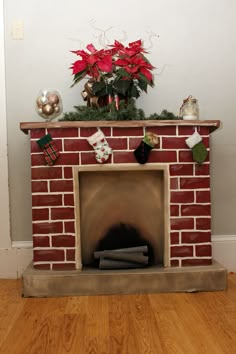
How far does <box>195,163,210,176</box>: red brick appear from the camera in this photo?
2.10 metres

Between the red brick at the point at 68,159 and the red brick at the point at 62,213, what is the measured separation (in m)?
0.24

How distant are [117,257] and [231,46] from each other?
149 centimetres

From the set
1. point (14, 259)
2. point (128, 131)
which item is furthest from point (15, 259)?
point (128, 131)

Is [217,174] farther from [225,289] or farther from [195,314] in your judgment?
[195,314]

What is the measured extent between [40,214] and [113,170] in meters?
0.45

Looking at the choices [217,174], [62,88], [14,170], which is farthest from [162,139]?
[14,170]

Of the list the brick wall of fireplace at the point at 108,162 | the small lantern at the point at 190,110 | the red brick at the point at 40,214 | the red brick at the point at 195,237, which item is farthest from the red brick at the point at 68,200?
the small lantern at the point at 190,110

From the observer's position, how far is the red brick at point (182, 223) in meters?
2.10

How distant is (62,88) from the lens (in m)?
2.42

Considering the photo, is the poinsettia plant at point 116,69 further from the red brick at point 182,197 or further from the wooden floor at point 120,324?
the wooden floor at point 120,324

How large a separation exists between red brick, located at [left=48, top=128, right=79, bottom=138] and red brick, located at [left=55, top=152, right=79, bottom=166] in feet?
0.32

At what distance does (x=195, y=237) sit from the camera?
2.11m

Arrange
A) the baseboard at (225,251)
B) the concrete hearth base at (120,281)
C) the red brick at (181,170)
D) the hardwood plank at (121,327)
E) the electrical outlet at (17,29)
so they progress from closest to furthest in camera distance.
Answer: the hardwood plank at (121,327) → the concrete hearth base at (120,281) → the red brick at (181,170) → the electrical outlet at (17,29) → the baseboard at (225,251)

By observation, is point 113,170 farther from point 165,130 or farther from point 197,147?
point 197,147
